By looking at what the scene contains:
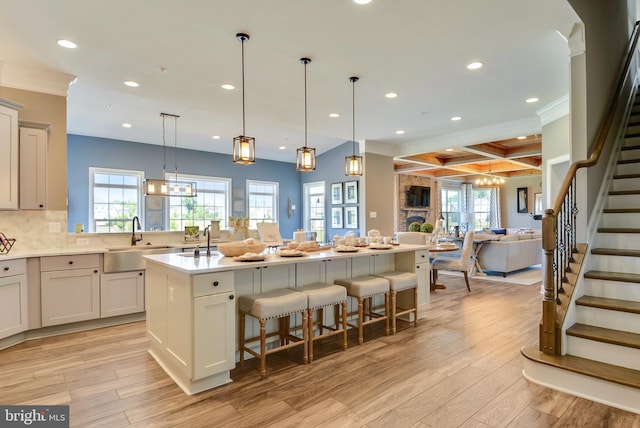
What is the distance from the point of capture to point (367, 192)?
7562 millimetres

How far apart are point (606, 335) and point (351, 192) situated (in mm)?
6196

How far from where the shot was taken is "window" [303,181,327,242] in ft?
30.8

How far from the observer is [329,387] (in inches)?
98.7

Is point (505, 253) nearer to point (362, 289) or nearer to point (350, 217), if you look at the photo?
point (350, 217)

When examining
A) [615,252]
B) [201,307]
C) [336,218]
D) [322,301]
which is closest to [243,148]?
[201,307]

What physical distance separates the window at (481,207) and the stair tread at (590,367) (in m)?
12.0

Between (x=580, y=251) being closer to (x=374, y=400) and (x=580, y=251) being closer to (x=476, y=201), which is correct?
(x=374, y=400)

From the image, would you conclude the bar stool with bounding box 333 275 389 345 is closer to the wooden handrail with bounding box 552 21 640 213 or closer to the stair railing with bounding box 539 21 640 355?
the stair railing with bounding box 539 21 640 355

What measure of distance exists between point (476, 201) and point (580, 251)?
11522 mm

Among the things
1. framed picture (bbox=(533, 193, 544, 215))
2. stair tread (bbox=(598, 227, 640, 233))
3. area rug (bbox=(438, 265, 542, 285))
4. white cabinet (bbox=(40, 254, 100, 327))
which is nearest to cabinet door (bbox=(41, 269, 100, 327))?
white cabinet (bbox=(40, 254, 100, 327))

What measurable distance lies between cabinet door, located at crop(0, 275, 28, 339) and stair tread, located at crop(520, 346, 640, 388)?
455cm

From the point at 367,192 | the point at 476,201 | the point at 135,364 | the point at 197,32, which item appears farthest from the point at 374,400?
the point at 476,201

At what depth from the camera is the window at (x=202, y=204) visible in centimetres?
805

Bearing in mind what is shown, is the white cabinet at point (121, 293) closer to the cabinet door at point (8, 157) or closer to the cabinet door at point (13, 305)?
the cabinet door at point (13, 305)
